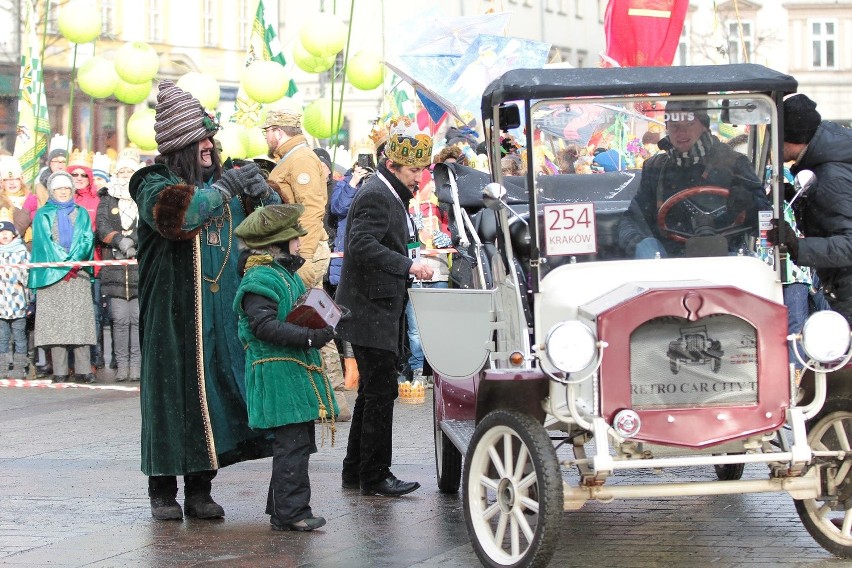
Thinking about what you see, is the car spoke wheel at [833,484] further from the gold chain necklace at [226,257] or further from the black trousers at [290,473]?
the gold chain necklace at [226,257]

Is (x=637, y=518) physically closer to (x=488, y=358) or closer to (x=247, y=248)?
(x=488, y=358)

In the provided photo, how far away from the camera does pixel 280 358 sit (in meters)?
7.26

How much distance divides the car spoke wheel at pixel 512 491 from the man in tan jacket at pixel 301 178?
15.2ft

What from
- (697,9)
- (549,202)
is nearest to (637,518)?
(549,202)

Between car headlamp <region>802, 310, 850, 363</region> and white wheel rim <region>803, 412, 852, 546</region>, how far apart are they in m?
0.42

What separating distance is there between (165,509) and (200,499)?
192 millimetres

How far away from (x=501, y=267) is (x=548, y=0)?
56597mm

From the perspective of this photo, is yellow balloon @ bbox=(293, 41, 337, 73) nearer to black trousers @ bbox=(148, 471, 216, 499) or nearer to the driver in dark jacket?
black trousers @ bbox=(148, 471, 216, 499)

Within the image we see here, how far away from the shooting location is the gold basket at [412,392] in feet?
41.9

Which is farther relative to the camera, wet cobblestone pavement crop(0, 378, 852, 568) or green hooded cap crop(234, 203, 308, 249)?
green hooded cap crop(234, 203, 308, 249)

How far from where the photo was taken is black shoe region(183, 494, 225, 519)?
7727 millimetres

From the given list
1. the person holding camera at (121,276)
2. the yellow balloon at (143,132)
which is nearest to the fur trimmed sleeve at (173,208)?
the person holding camera at (121,276)

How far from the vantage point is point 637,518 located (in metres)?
7.51

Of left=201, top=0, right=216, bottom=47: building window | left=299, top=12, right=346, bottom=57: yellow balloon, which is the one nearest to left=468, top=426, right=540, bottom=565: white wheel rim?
left=299, top=12, right=346, bottom=57: yellow balloon
